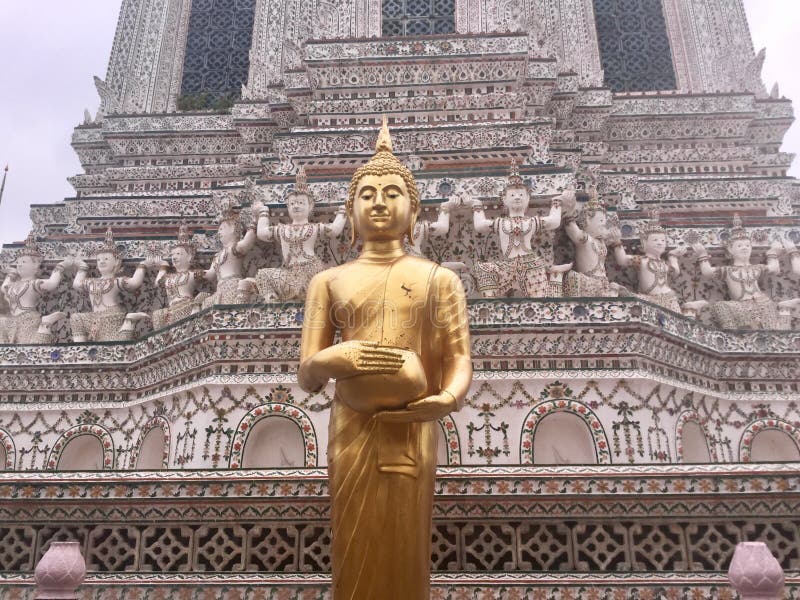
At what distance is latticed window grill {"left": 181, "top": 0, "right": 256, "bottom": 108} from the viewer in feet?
61.6

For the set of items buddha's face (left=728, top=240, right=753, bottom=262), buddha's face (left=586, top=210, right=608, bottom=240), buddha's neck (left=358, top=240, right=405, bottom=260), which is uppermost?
buddha's face (left=586, top=210, right=608, bottom=240)

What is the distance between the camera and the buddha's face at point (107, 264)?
11.2 meters

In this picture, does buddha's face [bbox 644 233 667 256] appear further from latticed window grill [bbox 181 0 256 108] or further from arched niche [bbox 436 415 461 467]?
latticed window grill [bbox 181 0 256 108]

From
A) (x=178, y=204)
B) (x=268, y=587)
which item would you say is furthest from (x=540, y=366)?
A: (x=178, y=204)

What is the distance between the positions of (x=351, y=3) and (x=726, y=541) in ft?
44.6

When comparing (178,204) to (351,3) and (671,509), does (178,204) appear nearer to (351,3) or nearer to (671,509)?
(351,3)

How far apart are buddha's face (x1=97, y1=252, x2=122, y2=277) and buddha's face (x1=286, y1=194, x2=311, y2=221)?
3.24 m

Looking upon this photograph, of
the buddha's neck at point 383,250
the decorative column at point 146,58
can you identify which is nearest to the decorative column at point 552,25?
the decorative column at point 146,58

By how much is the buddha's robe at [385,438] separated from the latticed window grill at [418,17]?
40.3 ft

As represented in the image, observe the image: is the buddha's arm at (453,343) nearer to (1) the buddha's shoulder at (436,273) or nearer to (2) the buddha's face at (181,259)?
(1) the buddha's shoulder at (436,273)

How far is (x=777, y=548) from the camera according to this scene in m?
4.52

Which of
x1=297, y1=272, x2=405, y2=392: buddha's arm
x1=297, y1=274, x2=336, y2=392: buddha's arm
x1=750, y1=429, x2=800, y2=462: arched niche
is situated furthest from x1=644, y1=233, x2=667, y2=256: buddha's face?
x1=297, y1=272, x2=405, y2=392: buddha's arm

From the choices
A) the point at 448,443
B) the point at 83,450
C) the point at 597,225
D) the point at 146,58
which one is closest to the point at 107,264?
the point at 83,450

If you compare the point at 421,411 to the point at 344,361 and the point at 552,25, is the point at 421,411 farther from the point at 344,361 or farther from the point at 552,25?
the point at 552,25
